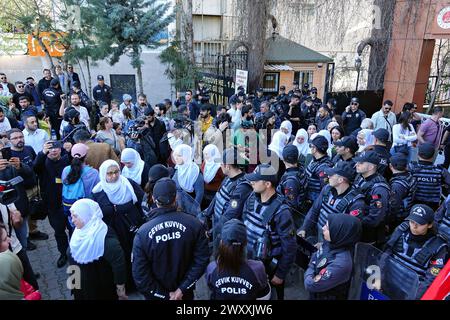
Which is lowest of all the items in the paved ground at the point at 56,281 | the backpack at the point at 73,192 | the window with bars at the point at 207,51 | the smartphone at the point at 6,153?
the paved ground at the point at 56,281

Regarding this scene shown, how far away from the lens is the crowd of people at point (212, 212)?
265cm

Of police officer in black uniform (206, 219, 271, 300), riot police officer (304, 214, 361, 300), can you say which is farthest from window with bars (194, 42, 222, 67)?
police officer in black uniform (206, 219, 271, 300)

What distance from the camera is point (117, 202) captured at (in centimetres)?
356

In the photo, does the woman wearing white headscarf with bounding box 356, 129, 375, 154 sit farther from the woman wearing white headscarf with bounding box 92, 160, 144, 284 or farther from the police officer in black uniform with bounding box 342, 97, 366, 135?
the woman wearing white headscarf with bounding box 92, 160, 144, 284

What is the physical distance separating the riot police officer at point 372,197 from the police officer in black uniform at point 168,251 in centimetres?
180

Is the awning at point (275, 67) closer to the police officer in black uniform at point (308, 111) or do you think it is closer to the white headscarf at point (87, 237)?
the police officer in black uniform at point (308, 111)

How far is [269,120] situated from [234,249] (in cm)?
508

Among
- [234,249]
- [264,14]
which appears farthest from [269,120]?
[264,14]

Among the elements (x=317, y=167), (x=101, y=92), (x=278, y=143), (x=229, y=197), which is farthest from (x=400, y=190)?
(x=101, y=92)

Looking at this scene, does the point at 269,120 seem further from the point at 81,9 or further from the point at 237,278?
the point at 81,9

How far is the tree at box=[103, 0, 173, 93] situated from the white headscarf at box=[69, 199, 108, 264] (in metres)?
8.31

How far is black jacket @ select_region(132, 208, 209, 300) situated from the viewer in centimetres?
261

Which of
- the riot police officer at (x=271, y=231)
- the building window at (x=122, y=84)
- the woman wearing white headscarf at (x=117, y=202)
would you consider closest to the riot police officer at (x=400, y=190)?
the riot police officer at (x=271, y=231)

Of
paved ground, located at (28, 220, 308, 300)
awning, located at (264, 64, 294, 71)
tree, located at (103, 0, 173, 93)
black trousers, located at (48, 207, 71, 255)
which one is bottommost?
paved ground, located at (28, 220, 308, 300)
